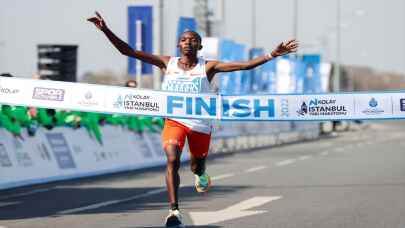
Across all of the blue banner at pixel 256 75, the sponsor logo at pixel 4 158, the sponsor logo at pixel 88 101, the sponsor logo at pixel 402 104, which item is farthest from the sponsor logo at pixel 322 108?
the blue banner at pixel 256 75

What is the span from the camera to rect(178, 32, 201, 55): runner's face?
11.3m

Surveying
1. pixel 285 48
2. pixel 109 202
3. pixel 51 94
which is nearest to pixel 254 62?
pixel 285 48

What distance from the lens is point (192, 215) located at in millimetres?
12555

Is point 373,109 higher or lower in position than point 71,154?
higher

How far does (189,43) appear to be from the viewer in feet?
37.1

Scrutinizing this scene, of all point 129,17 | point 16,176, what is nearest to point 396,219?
point 16,176

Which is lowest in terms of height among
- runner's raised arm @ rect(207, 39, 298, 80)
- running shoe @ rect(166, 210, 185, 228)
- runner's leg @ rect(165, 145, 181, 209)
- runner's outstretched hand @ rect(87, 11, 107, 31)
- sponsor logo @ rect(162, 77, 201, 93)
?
running shoe @ rect(166, 210, 185, 228)

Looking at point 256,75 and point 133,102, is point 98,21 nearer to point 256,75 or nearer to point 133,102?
point 133,102

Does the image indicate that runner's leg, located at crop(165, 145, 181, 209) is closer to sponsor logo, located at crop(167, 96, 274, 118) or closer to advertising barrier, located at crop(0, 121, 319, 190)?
sponsor logo, located at crop(167, 96, 274, 118)

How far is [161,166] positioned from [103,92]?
1358 centimetres

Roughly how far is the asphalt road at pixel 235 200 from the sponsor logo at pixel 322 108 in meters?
1.06

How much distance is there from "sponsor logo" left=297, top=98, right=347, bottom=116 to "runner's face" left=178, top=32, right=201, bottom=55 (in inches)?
49.8

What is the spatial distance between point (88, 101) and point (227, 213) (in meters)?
2.03

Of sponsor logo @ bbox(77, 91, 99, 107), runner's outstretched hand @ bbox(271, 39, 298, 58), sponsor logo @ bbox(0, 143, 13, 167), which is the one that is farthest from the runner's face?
sponsor logo @ bbox(0, 143, 13, 167)
